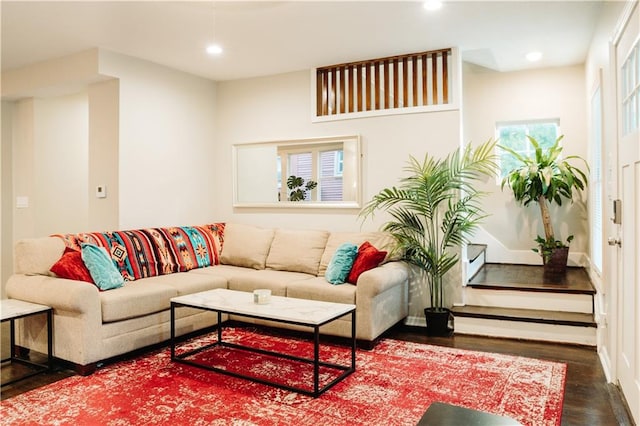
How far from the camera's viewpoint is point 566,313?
4070 mm

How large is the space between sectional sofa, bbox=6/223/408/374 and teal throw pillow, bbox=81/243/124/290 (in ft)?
0.27

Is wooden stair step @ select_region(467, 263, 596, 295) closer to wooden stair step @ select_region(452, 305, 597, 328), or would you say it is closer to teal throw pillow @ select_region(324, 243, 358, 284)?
wooden stair step @ select_region(452, 305, 597, 328)

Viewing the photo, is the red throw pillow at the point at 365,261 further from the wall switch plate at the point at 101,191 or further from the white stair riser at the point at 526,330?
the wall switch plate at the point at 101,191

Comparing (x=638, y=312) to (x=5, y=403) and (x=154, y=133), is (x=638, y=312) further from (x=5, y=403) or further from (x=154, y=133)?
(x=154, y=133)

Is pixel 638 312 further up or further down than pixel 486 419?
further up

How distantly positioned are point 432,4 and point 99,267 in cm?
311

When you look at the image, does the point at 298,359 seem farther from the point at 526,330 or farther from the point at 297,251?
the point at 526,330

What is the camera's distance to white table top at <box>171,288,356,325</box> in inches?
115

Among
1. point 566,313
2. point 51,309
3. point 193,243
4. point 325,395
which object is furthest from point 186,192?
point 566,313

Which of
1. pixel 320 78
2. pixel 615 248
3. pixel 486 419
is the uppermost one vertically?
pixel 320 78

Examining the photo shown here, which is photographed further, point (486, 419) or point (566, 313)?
point (566, 313)

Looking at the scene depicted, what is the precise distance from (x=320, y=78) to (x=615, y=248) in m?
3.28

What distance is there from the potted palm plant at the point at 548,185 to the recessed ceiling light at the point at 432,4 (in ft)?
7.65

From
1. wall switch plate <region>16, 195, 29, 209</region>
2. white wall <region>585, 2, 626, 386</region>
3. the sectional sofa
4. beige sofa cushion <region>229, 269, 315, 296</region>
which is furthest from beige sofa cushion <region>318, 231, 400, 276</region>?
wall switch plate <region>16, 195, 29, 209</region>
